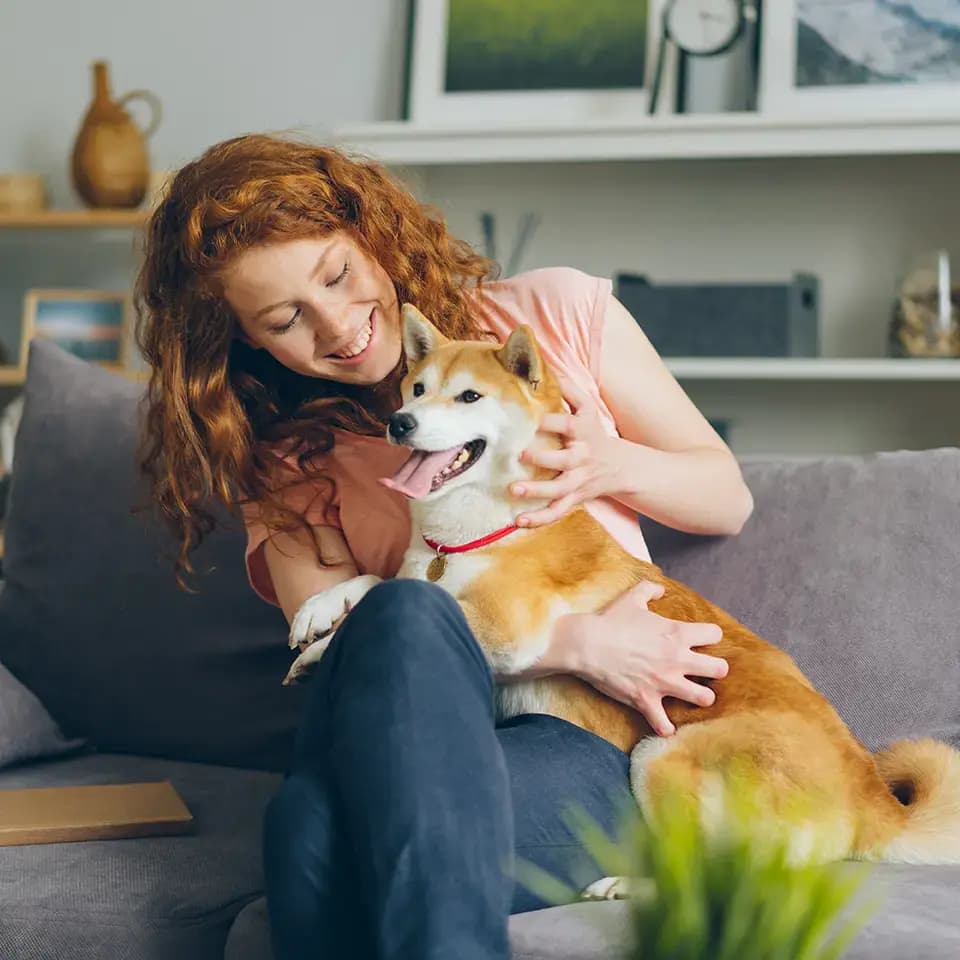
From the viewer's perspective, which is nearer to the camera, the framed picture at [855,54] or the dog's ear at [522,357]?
the dog's ear at [522,357]

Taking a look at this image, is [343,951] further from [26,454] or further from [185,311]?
[26,454]

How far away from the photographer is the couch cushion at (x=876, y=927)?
0.96 meters

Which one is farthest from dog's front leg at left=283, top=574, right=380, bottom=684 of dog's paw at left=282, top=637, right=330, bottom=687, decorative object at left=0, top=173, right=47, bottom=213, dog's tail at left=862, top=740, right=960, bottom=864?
decorative object at left=0, top=173, right=47, bottom=213

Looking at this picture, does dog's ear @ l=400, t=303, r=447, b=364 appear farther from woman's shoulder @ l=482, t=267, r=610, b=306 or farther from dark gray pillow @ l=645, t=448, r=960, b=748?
dark gray pillow @ l=645, t=448, r=960, b=748

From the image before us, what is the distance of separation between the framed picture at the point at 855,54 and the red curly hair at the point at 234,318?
1370mm

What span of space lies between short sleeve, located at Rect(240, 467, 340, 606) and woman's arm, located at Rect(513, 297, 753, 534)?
1.08 ft

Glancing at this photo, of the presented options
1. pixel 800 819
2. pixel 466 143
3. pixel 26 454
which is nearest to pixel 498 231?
pixel 466 143

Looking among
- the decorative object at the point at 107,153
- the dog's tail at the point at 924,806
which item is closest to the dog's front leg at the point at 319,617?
the dog's tail at the point at 924,806

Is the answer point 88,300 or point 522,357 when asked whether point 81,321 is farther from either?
point 522,357

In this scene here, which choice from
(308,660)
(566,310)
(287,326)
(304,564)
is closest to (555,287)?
(566,310)

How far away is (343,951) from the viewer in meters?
1.01

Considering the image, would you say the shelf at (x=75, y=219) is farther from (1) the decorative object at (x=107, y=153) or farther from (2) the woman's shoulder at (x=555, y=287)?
(2) the woman's shoulder at (x=555, y=287)

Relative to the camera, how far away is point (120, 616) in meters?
1.77

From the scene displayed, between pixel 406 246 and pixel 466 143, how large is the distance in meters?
1.36
